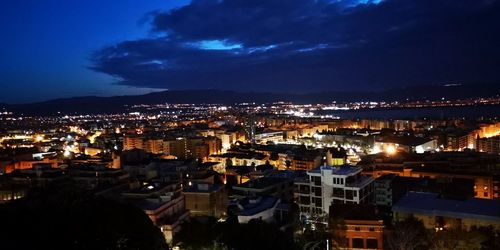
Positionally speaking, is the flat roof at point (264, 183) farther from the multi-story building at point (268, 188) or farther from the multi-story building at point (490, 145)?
the multi-story building at point (490, 145)

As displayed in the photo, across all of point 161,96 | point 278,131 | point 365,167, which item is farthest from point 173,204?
point 161,96

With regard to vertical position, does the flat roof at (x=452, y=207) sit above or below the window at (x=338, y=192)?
below

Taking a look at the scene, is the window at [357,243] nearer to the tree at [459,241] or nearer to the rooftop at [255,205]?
the tree at [459,241]

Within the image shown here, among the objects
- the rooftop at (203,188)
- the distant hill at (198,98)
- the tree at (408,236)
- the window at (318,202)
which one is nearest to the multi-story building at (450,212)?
the tree at (408,236)

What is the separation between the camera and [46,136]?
4588 cm

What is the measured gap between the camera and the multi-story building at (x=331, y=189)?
12.3 metres

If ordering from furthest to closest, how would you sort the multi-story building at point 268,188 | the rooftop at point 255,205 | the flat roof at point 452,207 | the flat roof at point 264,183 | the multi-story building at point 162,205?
1. the flat roof at point 264,183
2. the multi-story building at point 268,188
3. the rooftop at point 255,205
4. the flat roof at point 452,207
5. the multi-story building at point 162,205

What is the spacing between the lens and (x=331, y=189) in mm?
12555

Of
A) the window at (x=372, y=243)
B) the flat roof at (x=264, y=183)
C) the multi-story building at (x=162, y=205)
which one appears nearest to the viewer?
the window at (x=372, y=243)

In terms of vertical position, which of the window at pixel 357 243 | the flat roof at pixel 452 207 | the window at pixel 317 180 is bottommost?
the window at pixel 357 243

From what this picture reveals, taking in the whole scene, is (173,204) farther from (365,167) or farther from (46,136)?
(46,136)

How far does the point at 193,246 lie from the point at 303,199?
16.2 feet

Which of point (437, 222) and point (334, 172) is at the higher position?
point (334, 172)

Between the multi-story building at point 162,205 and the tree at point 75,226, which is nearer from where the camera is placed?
the tree at point 75,226
